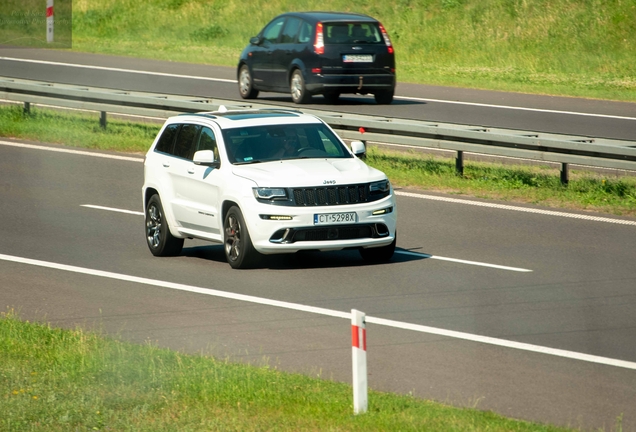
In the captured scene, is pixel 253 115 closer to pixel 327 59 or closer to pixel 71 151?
pixel 71 151

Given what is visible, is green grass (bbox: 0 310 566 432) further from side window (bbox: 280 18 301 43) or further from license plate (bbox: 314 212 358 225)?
side window (bbox: 280 18 301 43)

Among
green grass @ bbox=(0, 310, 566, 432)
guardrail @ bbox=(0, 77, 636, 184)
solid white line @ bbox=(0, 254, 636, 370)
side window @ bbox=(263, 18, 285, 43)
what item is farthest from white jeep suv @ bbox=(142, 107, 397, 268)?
side window @ bbox=(263, 18, 285, 43)

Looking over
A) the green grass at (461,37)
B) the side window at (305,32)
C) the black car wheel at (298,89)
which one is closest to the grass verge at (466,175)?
the black car wheel at (298,89)

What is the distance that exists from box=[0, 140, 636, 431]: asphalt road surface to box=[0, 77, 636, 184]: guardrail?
4.46 ft

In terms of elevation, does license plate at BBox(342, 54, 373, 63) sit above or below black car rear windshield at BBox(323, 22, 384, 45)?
below

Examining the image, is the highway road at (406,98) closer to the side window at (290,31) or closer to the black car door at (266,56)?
the black car door at (266,56)

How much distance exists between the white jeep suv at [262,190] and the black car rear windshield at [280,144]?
1cm

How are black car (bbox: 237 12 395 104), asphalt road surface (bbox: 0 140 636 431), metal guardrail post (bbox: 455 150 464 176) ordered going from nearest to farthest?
asphalt road surface (bbox: 0 140 636 431), metal guardrail post (bbox: 455 150 464 176), black car (bbox: 237 12 395 104)

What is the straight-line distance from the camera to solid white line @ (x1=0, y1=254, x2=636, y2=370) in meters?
8.85

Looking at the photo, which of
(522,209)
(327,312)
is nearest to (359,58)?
(522,209)

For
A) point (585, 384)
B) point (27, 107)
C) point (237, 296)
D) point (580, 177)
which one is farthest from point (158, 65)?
point (585, 384)

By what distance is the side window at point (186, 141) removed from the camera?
544 inches

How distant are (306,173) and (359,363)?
5.65m

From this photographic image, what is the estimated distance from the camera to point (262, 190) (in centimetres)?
1236
